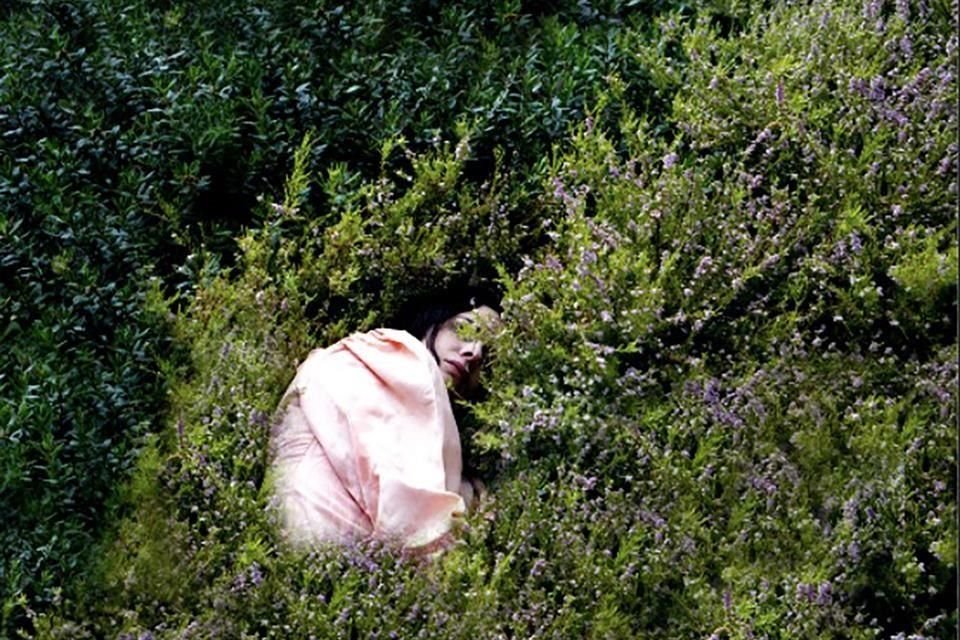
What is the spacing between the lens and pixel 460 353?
18.1 ft

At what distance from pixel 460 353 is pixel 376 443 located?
527 mm

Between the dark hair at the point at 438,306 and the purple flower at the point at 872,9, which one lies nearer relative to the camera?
the dark hair at the point at 438,306

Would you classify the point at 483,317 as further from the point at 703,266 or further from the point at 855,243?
the point at 855,243

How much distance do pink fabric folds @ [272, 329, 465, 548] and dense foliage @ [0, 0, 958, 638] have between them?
0.38 ft

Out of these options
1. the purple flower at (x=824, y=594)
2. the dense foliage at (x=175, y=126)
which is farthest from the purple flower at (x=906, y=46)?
the purple flower at (x=824, y=594)

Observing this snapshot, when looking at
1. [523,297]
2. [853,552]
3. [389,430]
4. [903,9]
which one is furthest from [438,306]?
[903,9]

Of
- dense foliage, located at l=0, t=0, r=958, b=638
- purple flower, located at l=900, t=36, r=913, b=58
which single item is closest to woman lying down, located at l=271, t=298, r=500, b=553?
dense foliage, located at l=0, t=0, r=958, b=638

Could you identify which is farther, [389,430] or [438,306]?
[438,306]

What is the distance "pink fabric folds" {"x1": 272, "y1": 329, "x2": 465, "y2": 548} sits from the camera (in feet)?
16.2

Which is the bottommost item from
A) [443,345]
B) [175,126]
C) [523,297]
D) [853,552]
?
[443,345]

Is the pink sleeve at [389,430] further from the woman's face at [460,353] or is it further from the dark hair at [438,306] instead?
the dark hair at [438,306]

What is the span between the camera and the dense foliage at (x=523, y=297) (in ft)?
15.1

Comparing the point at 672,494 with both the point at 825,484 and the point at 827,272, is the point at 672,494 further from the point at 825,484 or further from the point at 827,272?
the point at 827,272

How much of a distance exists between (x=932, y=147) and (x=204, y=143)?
2370 mm
